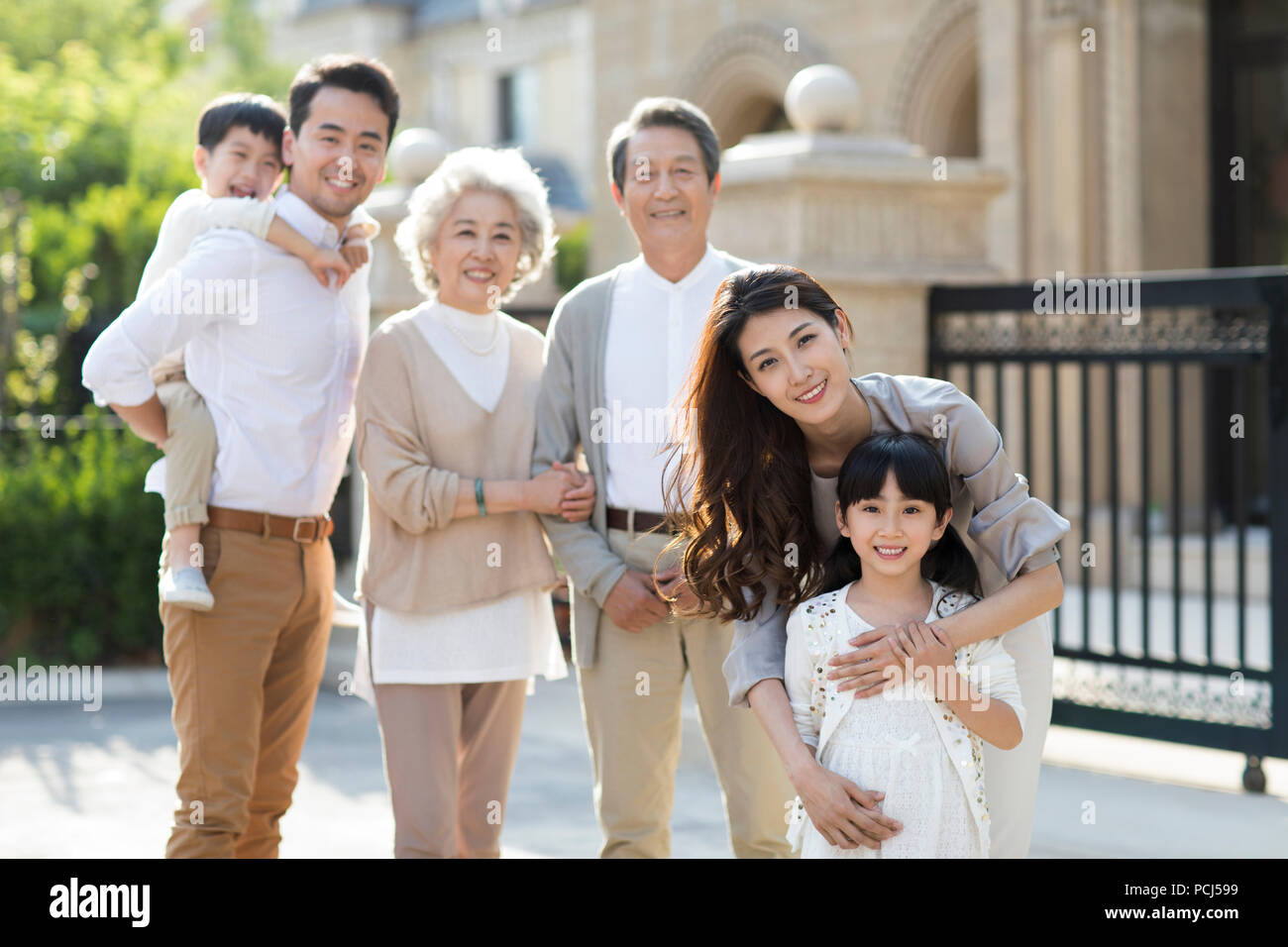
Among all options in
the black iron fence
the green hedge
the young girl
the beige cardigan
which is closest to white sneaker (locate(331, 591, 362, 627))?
the beige cardigan

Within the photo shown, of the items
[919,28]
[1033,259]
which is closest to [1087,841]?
[1033,259]

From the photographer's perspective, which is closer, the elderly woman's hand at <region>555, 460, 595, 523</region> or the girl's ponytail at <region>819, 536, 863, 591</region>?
the girl's ponytail at <region>819, 536, 863, 591</region>

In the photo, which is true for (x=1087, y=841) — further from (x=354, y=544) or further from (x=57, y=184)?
(x=57, y=184)

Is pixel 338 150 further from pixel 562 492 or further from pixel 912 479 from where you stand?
pixel 912 479

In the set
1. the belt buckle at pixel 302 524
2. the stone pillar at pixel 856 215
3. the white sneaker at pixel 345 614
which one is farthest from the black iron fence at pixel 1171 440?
the belt buckle at pixel 302 524

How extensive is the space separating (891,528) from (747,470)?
1.15ft

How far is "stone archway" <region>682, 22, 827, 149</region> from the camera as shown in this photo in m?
13.2

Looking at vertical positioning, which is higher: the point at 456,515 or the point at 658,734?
the point at 456,515

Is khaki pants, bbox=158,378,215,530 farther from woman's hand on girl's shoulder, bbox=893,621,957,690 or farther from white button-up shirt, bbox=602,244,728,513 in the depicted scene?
woman's hand on girl's shoulder, bbox=893,621,957,690

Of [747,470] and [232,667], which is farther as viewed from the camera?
[232,667]

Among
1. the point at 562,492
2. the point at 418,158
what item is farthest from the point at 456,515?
the point at 418,158

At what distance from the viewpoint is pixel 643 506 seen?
3852 millimetres

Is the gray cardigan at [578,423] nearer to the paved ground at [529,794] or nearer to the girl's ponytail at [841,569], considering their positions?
the girl's ponytail at [841,569]

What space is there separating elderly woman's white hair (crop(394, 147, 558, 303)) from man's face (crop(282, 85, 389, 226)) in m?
0.15
